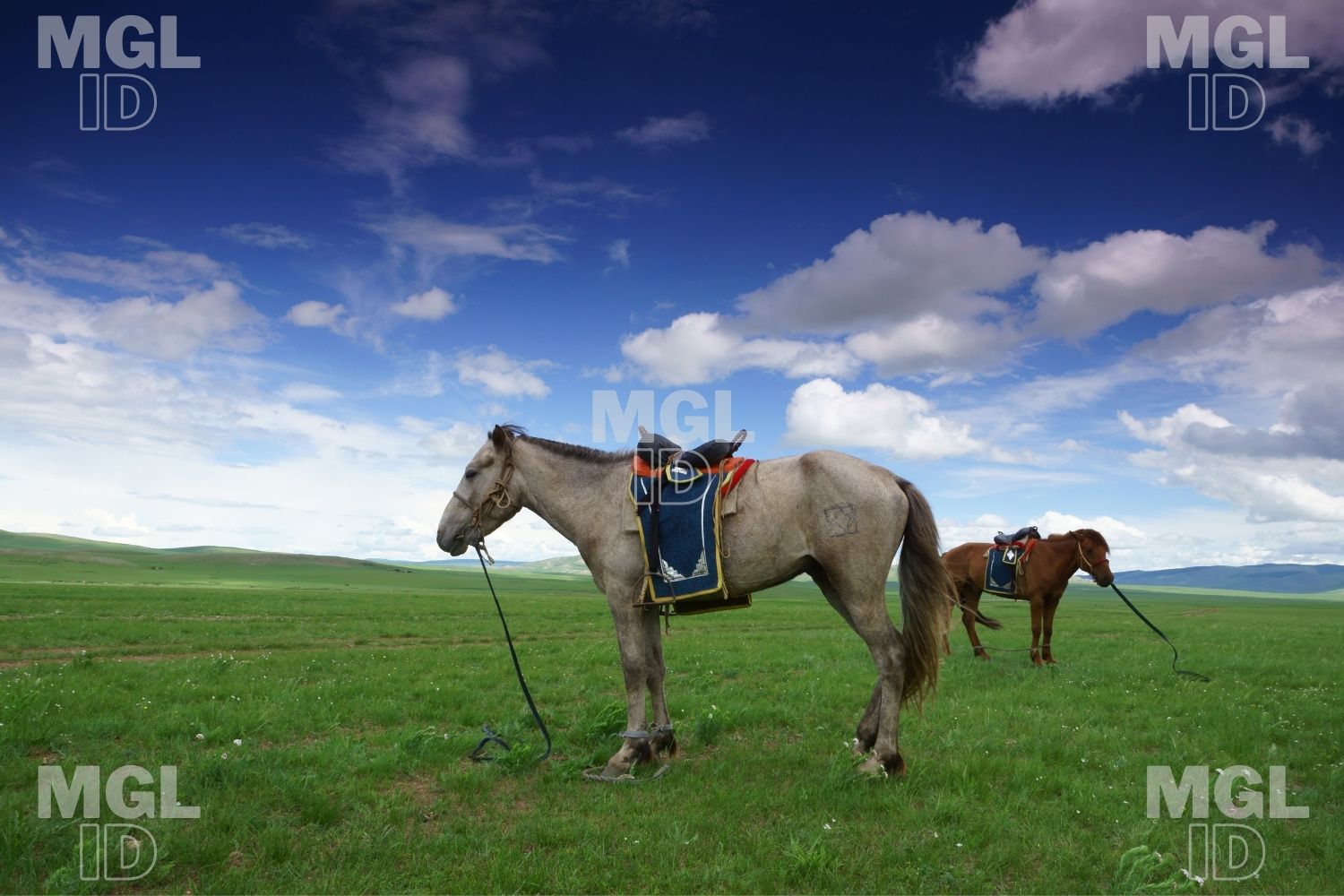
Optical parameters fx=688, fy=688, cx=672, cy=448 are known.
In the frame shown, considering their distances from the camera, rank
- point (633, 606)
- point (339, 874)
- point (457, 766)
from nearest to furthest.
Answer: point (339, 874), point (457, 766), point (633, 606)

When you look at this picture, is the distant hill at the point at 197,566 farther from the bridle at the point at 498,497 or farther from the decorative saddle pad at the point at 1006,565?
the bridle at the point at 498,497

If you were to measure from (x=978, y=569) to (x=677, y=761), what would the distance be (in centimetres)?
1218

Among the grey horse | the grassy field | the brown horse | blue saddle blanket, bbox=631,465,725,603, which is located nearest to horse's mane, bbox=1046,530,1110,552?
the brown horse

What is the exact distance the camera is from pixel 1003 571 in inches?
650

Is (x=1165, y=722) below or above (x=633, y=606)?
below

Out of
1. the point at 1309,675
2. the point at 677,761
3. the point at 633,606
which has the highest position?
the point at 633,606

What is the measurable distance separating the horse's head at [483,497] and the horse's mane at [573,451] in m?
0.19

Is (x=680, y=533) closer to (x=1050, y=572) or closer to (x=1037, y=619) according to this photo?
(x=1050, y=572)

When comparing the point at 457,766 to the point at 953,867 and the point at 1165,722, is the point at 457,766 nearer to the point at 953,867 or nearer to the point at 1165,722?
the point at 953,867

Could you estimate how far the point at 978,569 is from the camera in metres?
17.3

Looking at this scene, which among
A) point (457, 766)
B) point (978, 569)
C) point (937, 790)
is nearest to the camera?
point (937, 790)

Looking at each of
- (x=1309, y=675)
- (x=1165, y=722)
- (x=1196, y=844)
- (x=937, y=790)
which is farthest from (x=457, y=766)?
(x=1309, y=675)

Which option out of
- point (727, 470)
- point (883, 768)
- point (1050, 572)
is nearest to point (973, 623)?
point (1050, 572)

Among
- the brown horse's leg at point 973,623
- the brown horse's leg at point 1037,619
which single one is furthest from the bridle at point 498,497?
the brown horse's leg at point 1037,619
